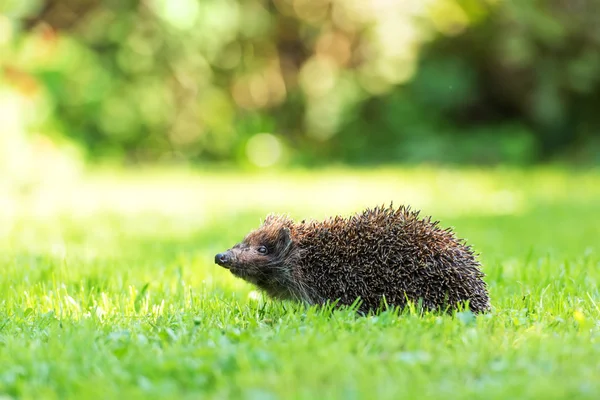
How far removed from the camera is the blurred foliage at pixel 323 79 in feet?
50.2

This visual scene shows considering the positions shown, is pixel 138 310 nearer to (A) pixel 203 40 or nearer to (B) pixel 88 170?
(B) pixel 88 170

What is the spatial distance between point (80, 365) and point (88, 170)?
11.6 m

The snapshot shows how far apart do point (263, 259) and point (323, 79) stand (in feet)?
39.8

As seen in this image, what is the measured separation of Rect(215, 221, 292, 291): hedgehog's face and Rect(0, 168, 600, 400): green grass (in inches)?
7.4

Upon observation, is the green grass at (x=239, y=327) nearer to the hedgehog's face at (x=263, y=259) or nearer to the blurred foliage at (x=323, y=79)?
the hedgehog's face at (x=263, y=259)

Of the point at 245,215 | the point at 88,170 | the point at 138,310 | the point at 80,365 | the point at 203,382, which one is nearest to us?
the point at 203,382

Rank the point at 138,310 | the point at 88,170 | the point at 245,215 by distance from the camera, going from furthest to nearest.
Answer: the point at 88,170 < the point at 245,215 < the point at 138,310

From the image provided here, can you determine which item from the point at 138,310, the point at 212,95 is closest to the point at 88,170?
the point at 212,95

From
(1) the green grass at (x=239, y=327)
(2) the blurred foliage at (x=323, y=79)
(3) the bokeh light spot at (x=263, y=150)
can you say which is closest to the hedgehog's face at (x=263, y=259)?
(1) the green grass at (x=239, y=327)

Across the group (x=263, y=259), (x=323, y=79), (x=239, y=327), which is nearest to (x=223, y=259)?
(x=263, y=259)

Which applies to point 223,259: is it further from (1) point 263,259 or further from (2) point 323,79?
(2) point 323,79

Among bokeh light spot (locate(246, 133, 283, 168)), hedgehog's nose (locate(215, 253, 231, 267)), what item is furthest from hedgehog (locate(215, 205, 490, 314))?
bokeh light spot (locate(246, 133, 283, 168))

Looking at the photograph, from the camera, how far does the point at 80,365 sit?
133 inches

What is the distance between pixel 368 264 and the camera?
4.35 metres
